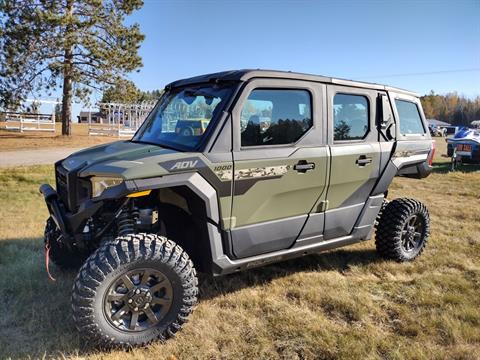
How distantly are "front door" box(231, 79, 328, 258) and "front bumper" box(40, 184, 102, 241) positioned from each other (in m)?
1.08

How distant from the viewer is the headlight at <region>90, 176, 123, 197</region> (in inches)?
117

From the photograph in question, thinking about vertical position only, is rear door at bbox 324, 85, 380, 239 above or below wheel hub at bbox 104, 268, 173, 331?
above

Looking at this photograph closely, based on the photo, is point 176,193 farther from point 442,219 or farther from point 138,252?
point 442,219

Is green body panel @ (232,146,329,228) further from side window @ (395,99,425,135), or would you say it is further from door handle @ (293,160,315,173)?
side window @ (395,99,425,135)

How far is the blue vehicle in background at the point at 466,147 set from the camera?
48.7 feet

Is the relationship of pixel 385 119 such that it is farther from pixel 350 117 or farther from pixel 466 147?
pixel 466 147

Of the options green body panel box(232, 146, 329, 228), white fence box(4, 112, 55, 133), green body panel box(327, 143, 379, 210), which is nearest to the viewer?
green body panel box(232, 146, 329, 228)

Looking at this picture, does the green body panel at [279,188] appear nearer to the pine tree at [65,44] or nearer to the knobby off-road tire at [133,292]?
the knobby off-road tire at [133,292]

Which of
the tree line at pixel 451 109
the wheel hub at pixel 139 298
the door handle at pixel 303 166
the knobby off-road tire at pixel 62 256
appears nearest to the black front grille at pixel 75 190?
the wheel hub at pixel 139 298

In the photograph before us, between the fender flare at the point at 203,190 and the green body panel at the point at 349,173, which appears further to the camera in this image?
the green body panel at the point at 349,173

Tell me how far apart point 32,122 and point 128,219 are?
93.1ft

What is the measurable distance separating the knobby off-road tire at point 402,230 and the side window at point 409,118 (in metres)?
0.84

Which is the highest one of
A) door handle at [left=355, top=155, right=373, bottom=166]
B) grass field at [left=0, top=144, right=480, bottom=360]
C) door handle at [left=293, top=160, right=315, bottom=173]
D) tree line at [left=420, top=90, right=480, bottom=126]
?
tree line at [left=420, top=90, right=480, bottom=126]

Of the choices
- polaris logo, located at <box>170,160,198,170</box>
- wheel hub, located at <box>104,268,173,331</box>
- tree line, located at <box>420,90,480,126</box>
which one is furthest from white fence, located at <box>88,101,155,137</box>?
tree line, located at <box>420,90,480,126</box>
